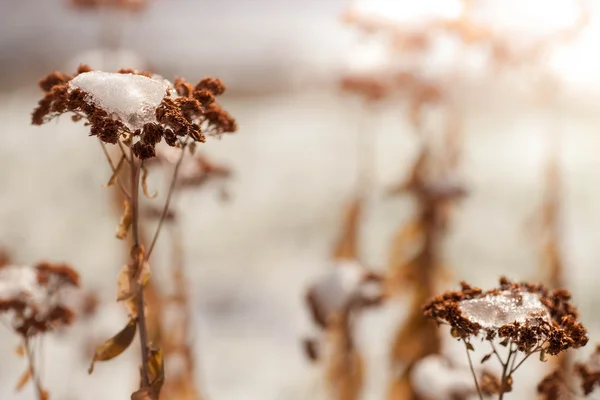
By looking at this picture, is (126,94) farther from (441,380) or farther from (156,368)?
(441,380)

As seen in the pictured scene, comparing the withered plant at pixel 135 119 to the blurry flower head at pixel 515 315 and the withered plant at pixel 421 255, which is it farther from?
the withered plant at pixel 421 255

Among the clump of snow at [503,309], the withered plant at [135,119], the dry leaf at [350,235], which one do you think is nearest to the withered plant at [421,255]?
the dry leaf at [350,235]

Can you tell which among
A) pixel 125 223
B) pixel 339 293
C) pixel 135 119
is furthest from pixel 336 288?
pixel 135 119

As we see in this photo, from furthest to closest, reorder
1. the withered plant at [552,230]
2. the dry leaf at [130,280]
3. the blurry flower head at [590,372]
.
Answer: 1. the withered plant at [552,230]
2. the blurry flower head at [590,372]
3. the dry leaf at [130,280]

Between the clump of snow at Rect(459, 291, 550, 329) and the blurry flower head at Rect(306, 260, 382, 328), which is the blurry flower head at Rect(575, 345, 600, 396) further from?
the blurry flower head at Rect(306, 260, 382, 328)

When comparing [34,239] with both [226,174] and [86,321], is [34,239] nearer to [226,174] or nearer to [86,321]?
[86,321]

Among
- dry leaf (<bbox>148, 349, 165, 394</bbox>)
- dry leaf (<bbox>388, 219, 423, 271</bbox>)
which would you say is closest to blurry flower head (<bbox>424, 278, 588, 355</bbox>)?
dry leaf (<bbox>148, 349, 165, 394</bbox>)

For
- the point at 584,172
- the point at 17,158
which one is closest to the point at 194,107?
the point at 584,172

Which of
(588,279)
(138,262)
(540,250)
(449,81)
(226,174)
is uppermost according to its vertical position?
(449,81)
